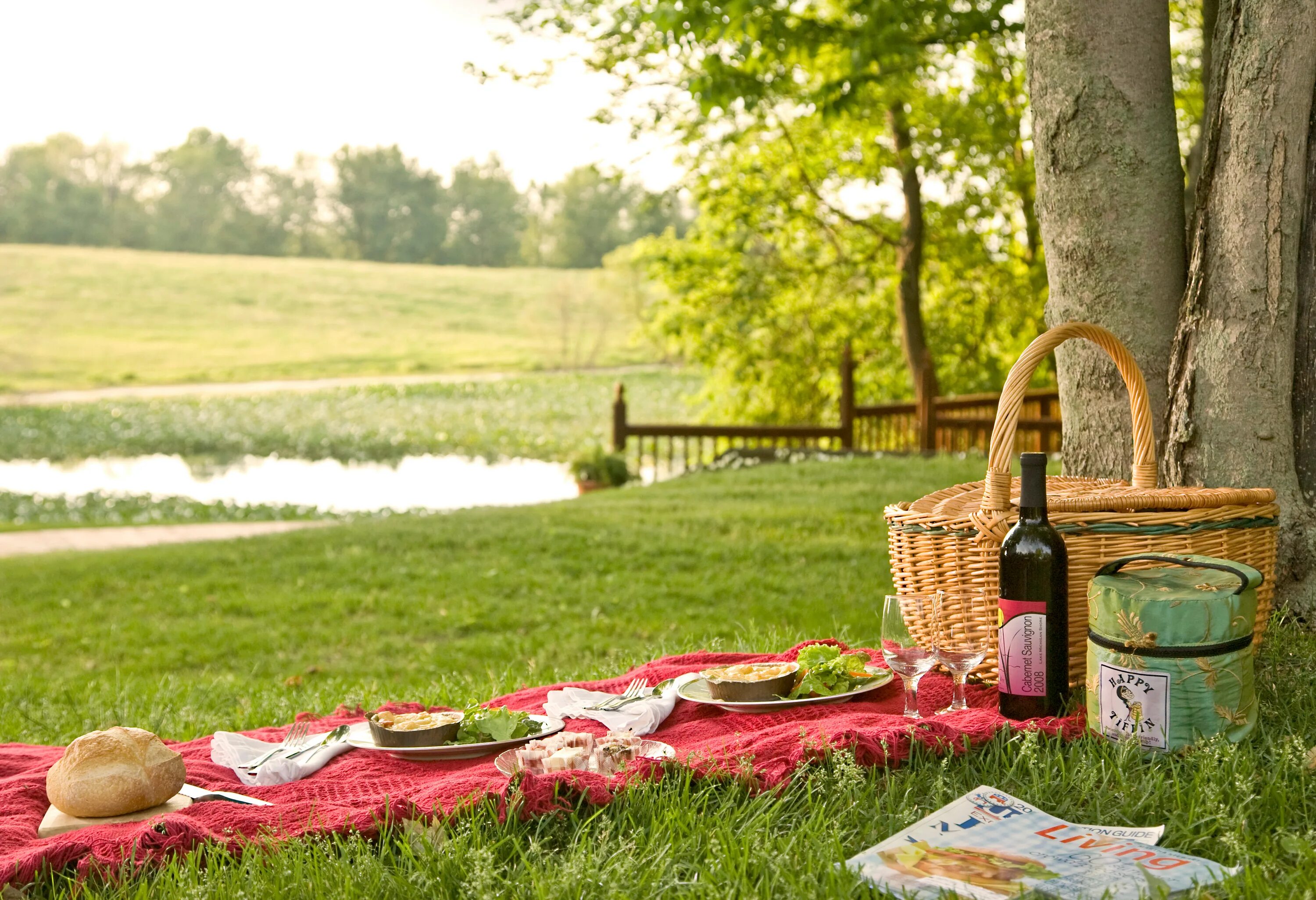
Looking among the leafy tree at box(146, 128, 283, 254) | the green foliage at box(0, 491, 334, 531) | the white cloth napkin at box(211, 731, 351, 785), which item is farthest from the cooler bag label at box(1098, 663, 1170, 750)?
the leafy tree at box(146, 128, 283, 254)

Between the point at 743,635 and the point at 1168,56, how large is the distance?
2.72m

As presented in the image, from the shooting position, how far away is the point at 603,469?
45.0 ft

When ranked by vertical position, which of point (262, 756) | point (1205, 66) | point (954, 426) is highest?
point (1205, 66)

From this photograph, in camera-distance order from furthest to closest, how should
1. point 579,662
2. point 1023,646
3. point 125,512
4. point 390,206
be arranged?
point 390,206, point 125,512, point 579,662, point 1023,646

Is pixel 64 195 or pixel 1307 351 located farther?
pixel 64 195

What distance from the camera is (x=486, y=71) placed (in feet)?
34.7

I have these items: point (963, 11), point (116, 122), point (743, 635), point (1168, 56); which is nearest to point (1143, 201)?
point (1168, 56)

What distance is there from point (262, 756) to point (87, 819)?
39 centimetres

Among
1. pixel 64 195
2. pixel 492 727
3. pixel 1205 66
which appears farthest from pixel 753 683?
pixel 64 195

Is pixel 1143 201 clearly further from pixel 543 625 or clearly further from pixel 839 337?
pixel 839 337

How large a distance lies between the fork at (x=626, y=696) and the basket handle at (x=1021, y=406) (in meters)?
0.90

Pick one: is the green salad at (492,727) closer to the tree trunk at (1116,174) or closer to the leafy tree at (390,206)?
the tree trunk at (1116,174)

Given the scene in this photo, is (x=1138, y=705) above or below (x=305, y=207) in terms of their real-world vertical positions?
below

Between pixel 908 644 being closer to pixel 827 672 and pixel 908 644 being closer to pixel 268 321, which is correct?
pixel 827 672
